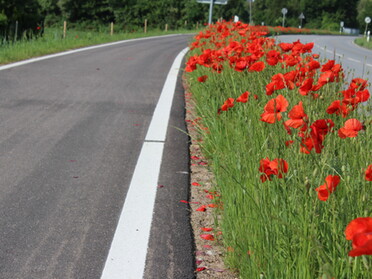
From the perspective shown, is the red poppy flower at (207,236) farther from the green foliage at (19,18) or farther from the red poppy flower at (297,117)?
the green foliage at (19,18)

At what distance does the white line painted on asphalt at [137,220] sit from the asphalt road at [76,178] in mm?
48

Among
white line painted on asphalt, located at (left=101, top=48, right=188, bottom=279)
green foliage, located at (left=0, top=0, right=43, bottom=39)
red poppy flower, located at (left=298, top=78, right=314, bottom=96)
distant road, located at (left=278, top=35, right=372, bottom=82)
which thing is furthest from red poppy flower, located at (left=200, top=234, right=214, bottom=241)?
green foliage, located at (left=0, top=0, right=43, bottom=39)

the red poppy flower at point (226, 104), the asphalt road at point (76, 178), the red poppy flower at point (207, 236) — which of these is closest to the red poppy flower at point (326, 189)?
the asphalt road at point (76, 178)

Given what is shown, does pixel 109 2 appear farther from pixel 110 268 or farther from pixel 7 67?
pixel 110 268

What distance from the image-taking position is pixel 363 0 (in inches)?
5359

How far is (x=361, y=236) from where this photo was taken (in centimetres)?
121

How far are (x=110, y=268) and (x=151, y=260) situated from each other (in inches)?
9.1

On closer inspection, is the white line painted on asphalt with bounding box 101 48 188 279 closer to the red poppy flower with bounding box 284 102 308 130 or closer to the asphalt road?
the asphalt road

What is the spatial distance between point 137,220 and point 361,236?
2420 millimetres

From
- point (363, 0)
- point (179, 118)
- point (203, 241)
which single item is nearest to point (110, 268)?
point (203, 241)

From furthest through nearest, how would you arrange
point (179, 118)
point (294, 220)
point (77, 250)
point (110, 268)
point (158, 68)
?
point (158, 68) < point (179, 118) < point (77, 250) < point (110, 268) < point (294, 220)

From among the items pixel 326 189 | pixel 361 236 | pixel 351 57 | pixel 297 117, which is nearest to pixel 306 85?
pixel 297 117

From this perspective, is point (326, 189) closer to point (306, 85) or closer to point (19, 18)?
point (306, 85)

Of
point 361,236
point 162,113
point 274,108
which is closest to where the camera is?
point 361,236
